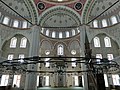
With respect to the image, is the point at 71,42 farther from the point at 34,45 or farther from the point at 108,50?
the point at 34,45

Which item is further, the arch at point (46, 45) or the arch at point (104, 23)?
the arch at point (46, 45)

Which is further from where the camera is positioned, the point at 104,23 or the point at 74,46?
the point at 74,46

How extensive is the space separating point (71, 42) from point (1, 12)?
1222 centimetres

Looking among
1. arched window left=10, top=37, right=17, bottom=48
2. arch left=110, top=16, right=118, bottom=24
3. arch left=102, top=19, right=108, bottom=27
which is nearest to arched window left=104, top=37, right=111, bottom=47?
arch left=102, top=19, right=108, bottom=27

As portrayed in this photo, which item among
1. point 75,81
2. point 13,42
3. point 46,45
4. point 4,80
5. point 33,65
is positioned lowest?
point 75,81

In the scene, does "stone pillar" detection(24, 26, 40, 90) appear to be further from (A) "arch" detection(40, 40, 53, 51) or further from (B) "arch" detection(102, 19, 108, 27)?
(B) "arch" detection(102, 19, 108, 27)

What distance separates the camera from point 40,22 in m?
13.6

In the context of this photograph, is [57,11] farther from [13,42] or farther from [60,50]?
[13,42]

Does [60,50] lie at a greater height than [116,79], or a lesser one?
greater

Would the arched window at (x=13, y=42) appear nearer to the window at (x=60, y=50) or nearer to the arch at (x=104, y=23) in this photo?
the window at (x=60, y=50)

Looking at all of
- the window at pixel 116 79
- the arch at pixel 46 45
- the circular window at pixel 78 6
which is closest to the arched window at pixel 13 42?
the arch at pixel 46 45

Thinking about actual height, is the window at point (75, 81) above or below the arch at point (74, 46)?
below

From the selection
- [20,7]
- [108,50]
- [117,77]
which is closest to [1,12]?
[20,7]

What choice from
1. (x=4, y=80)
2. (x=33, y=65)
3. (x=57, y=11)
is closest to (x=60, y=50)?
(x=57, y=11)
